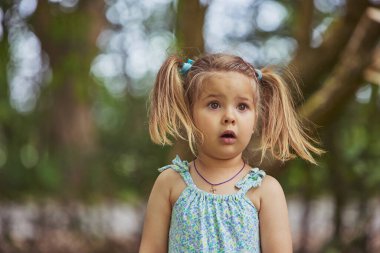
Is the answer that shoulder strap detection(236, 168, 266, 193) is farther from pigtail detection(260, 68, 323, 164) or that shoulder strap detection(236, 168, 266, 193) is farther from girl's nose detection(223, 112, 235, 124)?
girl's nose detection(223, 112, 235, 124)

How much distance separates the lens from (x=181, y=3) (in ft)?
14.1

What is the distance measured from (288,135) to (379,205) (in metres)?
3.40

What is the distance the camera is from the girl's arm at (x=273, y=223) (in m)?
2.38

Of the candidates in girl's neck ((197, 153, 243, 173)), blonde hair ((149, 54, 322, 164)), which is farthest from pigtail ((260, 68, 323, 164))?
girl's neck ((197, 153, 243, 173))

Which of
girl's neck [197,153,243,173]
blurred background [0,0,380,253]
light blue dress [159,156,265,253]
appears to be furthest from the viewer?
blurred background [0,0,380,253]

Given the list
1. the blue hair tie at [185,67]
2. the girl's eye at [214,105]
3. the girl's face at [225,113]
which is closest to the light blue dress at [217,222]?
the girl's face at [225,113]

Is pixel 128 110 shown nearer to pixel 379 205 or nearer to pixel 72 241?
pixel 72 241

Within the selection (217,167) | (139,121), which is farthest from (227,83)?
(139,121)

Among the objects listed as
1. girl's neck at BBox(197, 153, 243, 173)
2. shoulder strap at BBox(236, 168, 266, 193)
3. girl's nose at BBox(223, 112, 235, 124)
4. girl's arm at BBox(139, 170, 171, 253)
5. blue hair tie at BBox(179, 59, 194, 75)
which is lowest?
girl's arm at BBox(139, 170, 171, 253)

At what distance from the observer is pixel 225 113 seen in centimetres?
236

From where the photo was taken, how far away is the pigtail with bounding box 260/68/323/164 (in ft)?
→ 8.29

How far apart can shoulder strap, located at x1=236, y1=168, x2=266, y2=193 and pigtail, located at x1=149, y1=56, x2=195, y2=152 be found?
222 mm

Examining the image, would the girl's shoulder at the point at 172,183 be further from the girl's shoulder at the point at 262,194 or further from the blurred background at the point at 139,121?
the blurred background at the point at 139,121

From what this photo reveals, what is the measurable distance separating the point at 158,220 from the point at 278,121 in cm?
57
